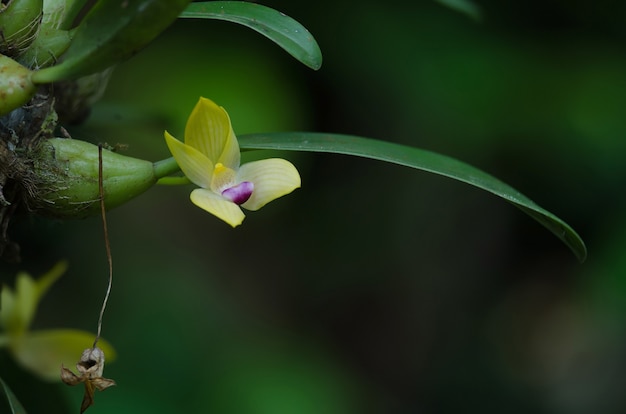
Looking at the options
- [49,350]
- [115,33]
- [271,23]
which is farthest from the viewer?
[49,350]

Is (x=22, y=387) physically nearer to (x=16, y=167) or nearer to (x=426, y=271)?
(x=16, y=167)

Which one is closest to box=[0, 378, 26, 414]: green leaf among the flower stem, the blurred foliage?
the flower stem

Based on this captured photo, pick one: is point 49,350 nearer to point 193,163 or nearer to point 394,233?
point 193,163

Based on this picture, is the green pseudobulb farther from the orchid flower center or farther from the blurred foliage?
the blurred foliage

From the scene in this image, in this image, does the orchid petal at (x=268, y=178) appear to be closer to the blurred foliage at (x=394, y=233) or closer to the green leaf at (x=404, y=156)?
the green leaf at (x=404, y=156)

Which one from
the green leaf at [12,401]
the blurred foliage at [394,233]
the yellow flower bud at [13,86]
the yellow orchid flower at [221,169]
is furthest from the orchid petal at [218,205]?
the blurred foliage at [394,233]

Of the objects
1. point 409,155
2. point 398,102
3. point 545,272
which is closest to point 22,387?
point 409,155

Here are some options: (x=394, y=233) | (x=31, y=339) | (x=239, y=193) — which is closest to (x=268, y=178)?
(x=239, y=193)
